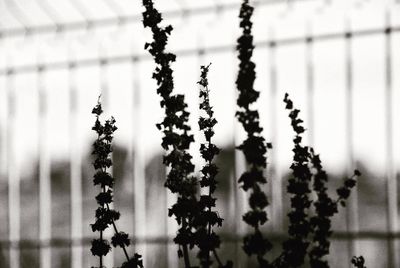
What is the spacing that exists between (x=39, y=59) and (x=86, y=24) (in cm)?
80

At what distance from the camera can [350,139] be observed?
237 inches

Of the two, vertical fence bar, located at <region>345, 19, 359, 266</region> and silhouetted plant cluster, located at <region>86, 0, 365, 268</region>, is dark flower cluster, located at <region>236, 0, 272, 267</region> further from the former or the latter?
vertical fence bar, located at <region>345, 19, 359, 266</region>

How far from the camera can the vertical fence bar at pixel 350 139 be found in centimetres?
591

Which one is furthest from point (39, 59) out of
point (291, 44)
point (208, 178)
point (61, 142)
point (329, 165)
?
point (208, 178)

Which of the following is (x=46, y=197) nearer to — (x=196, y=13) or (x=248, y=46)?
(x=196, y=13)

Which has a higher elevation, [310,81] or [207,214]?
[310,81]

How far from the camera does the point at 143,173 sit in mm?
6918

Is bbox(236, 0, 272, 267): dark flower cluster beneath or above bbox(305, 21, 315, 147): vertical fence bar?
beneath

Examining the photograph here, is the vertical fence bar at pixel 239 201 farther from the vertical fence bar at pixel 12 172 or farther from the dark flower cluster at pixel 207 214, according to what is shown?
the dark flower cluster at pixel 207 214

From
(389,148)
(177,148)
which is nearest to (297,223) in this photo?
(177,148)

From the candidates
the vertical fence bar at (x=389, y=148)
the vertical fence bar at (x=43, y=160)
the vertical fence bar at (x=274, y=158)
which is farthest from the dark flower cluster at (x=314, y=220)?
the vertical fence bar at (x=43, y=160)

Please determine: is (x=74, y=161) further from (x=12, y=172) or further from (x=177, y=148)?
(x=177, y=148)

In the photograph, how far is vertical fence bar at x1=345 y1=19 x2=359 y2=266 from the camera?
5914 millimetres

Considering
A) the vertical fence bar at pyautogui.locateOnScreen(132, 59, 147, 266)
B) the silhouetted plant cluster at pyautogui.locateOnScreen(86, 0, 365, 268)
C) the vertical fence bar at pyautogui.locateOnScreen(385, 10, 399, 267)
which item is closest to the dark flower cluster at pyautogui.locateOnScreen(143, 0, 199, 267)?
the silhouetted plant cluster at pyautogui.locateOnScreen(86, 0, 365, 268)
